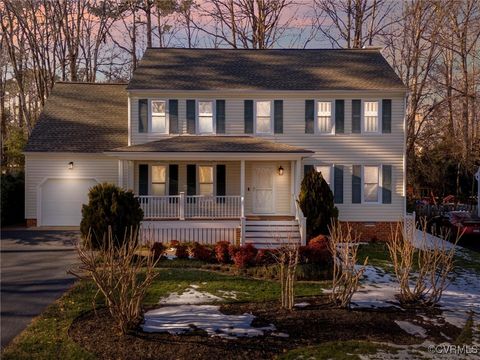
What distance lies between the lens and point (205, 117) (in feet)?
63.7

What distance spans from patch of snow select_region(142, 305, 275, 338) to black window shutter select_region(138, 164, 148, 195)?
Result: 10.6 meters

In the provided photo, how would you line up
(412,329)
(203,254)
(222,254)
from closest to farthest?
1. (412,329)
2. (222,254)
3. (203,254)

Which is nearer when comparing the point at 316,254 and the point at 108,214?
the point at 316,254

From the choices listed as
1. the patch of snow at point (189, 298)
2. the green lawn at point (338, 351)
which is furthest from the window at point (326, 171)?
the green lawn at point (338, 351)

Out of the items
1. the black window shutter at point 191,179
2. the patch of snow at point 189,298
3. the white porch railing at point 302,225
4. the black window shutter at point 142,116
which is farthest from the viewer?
the black window shutter at point 191,179

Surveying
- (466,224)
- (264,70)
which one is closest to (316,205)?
(466,224)

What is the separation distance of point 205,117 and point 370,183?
731 cm

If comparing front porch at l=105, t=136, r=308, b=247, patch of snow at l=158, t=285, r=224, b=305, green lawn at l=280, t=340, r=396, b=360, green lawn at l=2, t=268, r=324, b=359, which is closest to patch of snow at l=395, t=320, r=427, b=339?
green lawn at l=280, t=340, r=396, b=360

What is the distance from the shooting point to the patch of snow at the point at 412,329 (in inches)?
309

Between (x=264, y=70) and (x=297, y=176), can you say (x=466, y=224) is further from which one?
(x=264, y=70)

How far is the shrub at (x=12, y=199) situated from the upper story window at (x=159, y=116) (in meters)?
7.52

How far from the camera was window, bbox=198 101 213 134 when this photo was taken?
63.6 ft

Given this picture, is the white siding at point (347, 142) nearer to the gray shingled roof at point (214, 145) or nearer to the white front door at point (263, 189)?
the gray shingled roof at point (214, 145)

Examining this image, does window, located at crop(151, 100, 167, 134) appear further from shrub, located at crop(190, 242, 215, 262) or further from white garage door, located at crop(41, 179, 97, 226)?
shrub, located at crop(190, 242, 215, 262)
